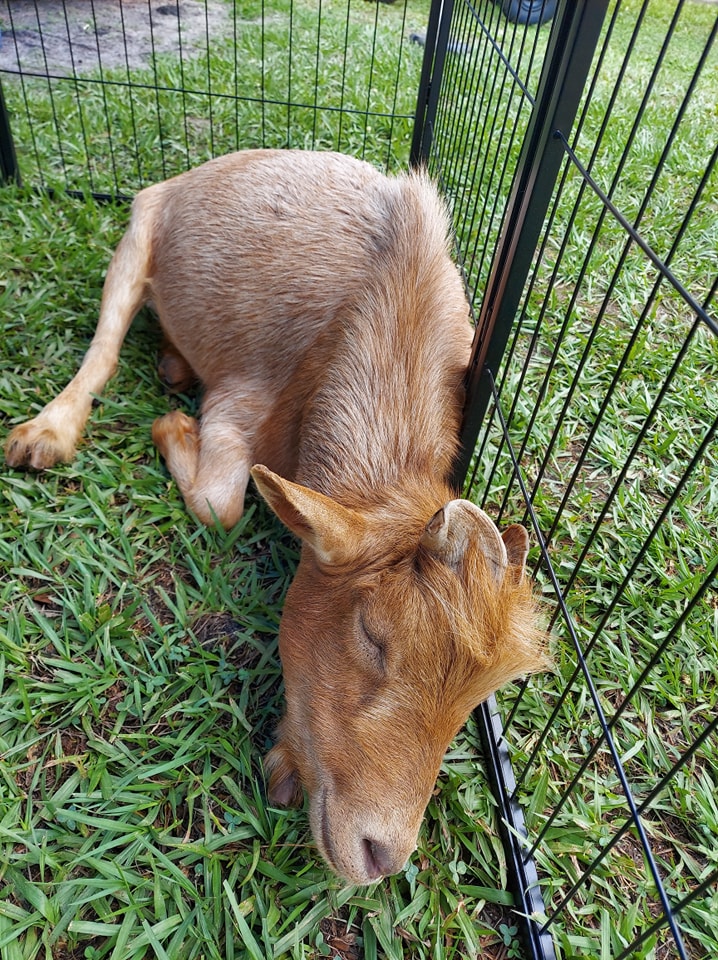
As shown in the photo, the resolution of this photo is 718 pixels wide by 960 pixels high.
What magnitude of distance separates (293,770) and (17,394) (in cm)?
235

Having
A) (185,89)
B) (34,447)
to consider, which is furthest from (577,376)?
(185,89)

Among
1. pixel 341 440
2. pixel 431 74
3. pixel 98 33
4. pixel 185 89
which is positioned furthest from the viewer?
pixel 98 33

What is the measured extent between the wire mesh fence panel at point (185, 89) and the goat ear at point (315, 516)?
401 cm

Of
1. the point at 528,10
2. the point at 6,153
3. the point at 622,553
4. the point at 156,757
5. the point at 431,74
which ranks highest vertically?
the point at 528,10

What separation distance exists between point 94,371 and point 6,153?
7.70 ft

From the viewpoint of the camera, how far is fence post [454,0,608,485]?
208 centimetres

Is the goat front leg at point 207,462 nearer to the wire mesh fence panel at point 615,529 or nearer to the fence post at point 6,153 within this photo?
the wire mesh fence panel at point 615,529

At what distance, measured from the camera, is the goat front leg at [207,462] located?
131 inches

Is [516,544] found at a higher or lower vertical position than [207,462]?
higher

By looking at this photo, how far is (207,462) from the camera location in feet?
11.3

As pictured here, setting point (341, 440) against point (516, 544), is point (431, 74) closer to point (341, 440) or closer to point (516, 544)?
point (341, 440)

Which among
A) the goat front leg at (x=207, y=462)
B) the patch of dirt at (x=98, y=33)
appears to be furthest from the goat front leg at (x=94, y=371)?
the patch of dirt at (x=98, y=33)

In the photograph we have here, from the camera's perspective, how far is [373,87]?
7.23 m

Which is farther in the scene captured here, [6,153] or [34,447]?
[6,153]
